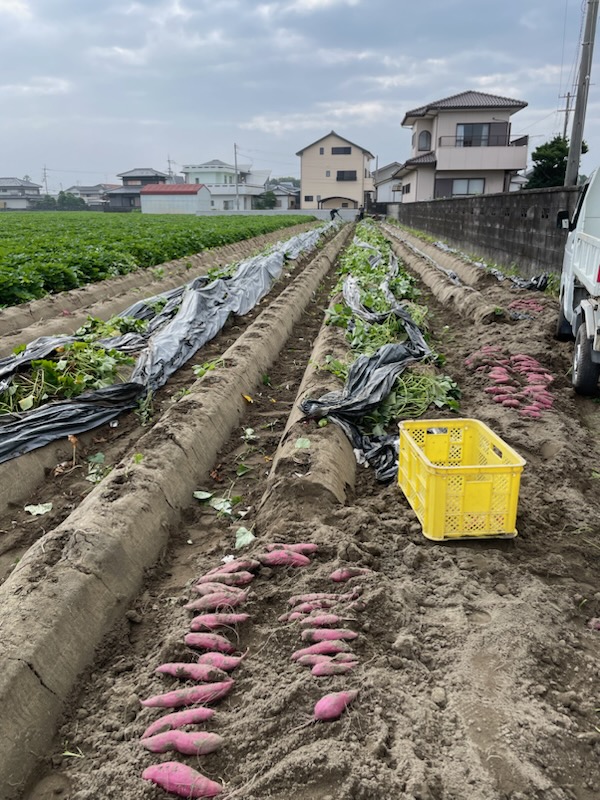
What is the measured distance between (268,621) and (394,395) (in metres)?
3.28

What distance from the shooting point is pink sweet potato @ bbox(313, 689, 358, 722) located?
7.61 feet

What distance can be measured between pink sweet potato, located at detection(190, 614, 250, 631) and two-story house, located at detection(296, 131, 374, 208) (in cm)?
6904

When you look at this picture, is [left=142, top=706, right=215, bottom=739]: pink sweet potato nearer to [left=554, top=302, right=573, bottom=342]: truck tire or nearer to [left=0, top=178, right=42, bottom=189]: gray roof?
[left=554, top=302, right=573, bottom=342]: truck tire

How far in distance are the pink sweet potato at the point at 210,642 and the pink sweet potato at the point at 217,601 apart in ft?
0.78

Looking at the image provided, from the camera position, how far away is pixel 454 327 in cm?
1013

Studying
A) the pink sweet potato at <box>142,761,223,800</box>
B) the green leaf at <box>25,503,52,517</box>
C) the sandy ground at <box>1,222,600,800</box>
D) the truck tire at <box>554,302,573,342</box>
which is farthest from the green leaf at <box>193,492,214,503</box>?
the truck tire at <box>554,302,573,342</box>

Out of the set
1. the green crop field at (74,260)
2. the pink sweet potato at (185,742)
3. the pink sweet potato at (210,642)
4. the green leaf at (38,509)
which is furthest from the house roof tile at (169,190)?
the pink sweet potato at (185,742)

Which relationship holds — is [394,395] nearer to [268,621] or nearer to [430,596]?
[430,596]

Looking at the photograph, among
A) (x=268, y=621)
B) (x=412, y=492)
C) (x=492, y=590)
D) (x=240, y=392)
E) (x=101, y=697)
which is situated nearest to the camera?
(x=101, y=697)

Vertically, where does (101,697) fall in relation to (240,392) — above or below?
below

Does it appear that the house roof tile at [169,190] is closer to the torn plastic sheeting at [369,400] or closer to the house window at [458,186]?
the house window at [458,186]

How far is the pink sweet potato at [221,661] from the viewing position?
271 centimetres

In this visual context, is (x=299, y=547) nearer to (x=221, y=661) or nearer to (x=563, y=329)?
(x=221, y=661)

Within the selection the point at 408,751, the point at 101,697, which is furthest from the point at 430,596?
the point at 101,697
